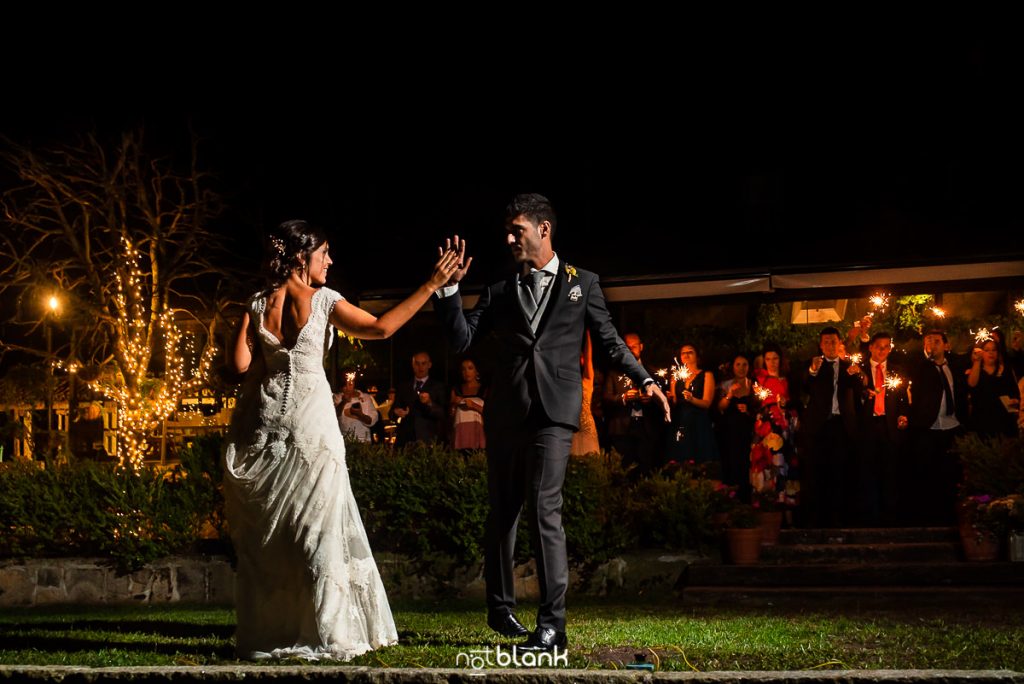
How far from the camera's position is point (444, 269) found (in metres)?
6.59

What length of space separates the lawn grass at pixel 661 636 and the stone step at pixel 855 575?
670mm

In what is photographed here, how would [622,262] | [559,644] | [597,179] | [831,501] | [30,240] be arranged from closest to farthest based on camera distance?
[559,644] → [831,501] → [622,262] → [597,179] → [30,240]

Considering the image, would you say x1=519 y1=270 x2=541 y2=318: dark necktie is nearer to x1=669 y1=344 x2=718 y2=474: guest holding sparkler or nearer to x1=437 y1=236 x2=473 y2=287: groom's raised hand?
x1=437 y1=236 x2=473 y2=287: groom's raised hand

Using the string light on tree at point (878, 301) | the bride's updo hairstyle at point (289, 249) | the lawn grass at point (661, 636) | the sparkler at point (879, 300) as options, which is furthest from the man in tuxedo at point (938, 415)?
the bride's updo hairstyle at point (289, 249)

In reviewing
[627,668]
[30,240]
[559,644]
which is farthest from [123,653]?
[30,240]

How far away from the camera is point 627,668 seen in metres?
5.73

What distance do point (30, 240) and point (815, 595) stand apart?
17781mm

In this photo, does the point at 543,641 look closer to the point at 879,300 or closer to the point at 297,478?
the point at 297,478

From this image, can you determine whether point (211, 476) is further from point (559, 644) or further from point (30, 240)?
point (30, 240)

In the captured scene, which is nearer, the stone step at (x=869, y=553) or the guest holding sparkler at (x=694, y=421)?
the stone step at (x=869, y=553)

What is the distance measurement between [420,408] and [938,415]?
562 cm

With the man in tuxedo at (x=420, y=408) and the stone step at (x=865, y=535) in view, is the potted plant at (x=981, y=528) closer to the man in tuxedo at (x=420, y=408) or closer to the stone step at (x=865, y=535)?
the stone step at (x=865, y=535)

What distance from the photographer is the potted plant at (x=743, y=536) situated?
1121 centimetres

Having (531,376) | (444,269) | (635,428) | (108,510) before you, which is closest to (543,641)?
(531,376)
